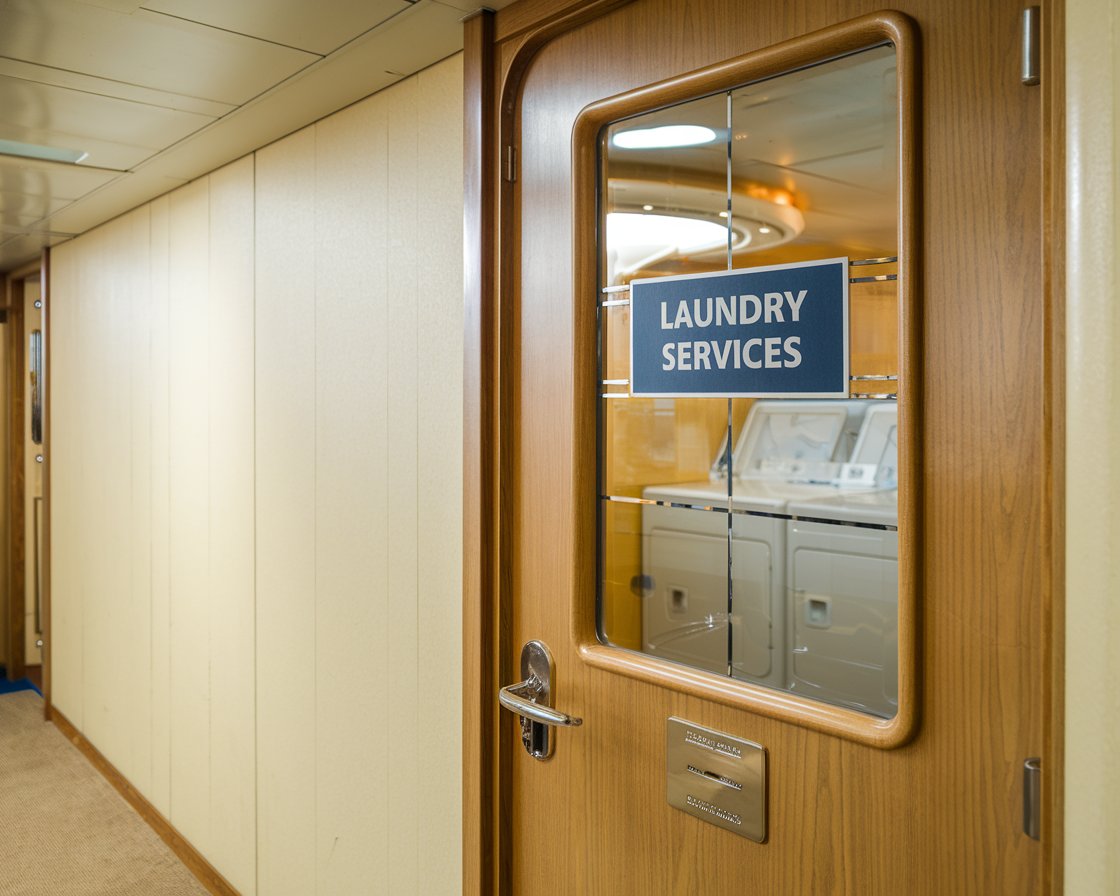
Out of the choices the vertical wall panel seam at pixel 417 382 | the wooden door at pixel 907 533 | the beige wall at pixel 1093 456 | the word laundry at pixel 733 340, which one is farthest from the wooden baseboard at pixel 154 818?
the beige wall at pixel 1093 456

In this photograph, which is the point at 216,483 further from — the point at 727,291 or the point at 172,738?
the point at 727,291

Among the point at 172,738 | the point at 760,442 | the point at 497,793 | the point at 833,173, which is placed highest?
the point at 833,173

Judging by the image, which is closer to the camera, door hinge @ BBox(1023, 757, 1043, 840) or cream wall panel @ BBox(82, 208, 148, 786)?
door hinge @ BBox(1023, 757, 1043, 840)

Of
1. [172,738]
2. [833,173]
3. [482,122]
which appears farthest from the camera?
[172,738]

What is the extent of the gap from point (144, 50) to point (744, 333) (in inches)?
54.8

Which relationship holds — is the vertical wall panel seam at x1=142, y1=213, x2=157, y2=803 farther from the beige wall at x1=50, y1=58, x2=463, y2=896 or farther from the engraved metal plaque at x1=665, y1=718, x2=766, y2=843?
the engraved metal plaque at x1=665, y1=718, x2=766, y2=843

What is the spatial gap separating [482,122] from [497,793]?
4.14 feet

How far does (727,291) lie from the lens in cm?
139

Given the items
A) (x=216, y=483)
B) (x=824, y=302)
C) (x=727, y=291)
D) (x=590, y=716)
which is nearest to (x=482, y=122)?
(x=727, y=291)

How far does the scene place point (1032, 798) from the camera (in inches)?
42.1

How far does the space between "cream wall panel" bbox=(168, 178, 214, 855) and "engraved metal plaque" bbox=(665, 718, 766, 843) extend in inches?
78.5

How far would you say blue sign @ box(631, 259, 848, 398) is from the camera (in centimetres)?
127

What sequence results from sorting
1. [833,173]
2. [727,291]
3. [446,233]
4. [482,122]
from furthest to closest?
[446,233], [482,122], [727,291], [833,173]

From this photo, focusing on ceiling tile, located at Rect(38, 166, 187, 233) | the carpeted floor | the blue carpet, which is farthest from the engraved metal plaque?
the blue carpet
